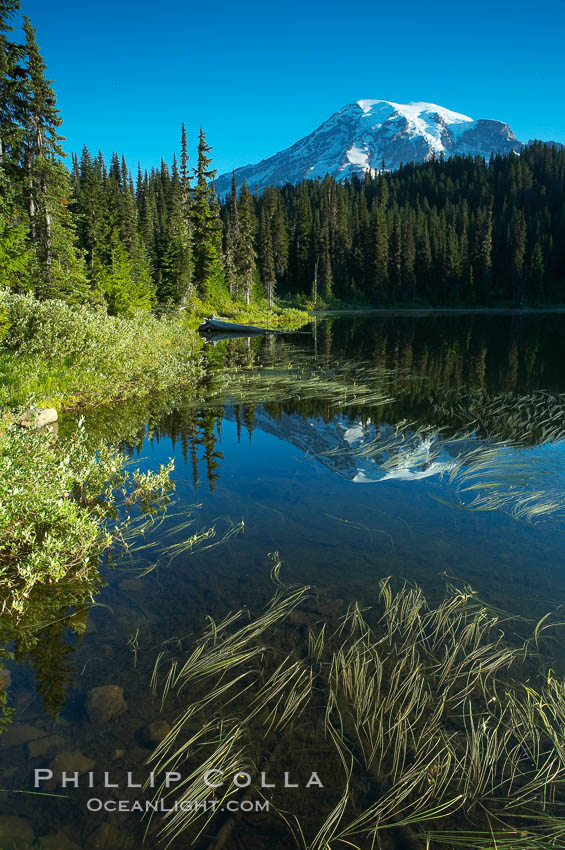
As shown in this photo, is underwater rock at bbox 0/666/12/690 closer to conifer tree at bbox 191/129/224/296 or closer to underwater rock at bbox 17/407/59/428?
underwater rock at bbox 17/407/59/428

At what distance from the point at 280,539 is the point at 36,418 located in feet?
23.2

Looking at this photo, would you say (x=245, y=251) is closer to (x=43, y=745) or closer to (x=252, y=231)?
(x=252, y=231)

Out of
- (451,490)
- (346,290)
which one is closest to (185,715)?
(451,490)

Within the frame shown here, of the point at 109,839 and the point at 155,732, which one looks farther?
the point at 155,732

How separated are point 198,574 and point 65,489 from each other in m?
2.41

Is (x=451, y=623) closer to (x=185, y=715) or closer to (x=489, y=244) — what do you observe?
(x=185, y=715)

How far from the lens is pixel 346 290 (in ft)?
329

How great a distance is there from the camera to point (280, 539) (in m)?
7.29

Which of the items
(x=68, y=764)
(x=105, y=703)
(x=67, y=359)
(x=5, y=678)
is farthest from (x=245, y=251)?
(x=68, y=764)

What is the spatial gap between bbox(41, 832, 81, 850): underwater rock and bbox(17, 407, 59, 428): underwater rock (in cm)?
841

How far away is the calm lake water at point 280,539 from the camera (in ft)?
12.3

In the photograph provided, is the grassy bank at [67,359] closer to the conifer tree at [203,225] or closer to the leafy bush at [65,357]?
the leafy bush at [65,357]

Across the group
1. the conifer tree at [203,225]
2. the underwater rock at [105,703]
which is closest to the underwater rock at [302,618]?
the underwater rock at [105,703]

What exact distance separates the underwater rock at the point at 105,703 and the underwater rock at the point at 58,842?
937 mm
